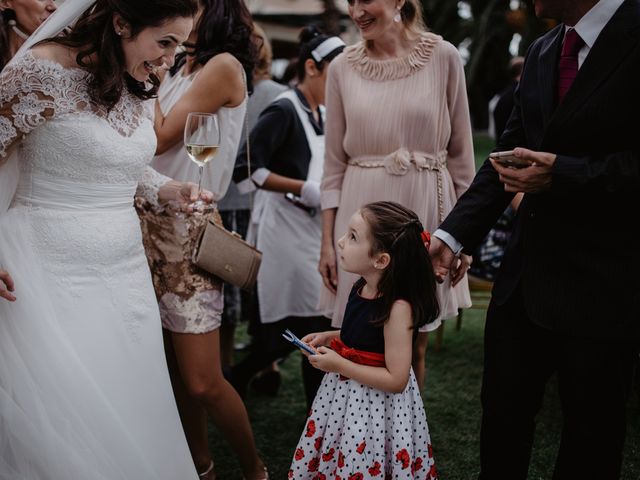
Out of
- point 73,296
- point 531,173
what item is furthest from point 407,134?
point 73,296

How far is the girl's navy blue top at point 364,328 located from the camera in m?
2.58

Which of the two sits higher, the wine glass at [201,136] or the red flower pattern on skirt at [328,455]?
the wine glass at [201,136]

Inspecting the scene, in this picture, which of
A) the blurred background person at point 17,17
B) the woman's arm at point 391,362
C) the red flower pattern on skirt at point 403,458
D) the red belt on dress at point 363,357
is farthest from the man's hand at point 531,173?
the blurred background person at point 17,17

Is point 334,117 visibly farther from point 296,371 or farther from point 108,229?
point 296,371

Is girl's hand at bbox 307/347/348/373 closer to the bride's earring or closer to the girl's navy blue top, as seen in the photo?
the girl's navy blue top

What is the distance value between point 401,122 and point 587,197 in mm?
1034

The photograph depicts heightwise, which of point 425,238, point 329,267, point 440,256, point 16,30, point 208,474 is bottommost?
point 208,474

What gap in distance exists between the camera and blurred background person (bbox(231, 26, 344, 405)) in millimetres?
4184

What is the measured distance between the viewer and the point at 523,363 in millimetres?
2477

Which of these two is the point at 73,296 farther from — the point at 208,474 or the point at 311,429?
the point at 208,474

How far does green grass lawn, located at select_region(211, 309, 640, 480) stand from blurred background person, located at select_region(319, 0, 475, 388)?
35.0 inches

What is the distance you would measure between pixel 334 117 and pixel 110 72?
3.80 ft

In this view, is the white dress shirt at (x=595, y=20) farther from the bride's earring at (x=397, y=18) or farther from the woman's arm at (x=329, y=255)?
the woman's arm at (x=329, y=255)

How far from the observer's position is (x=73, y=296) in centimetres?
246
